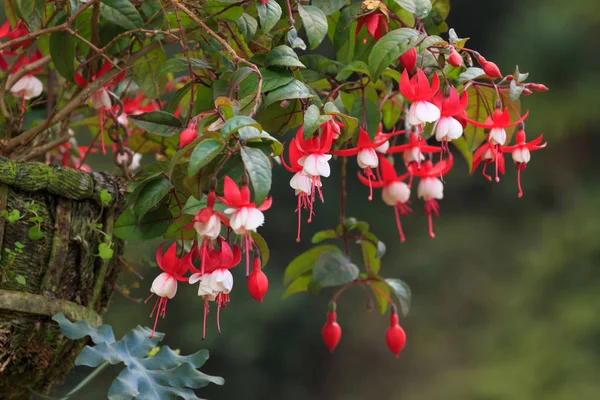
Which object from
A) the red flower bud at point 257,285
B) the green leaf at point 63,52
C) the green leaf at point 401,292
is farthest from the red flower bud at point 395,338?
the green leaf at point 63,52

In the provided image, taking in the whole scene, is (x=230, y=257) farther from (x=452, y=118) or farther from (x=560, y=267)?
(x=560, y=267)

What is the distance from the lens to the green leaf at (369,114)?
0.67 metres

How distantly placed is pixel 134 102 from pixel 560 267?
2.62 m

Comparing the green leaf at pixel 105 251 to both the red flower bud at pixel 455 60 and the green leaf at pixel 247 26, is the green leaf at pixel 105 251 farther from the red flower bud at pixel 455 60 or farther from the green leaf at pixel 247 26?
the red flower bud at pixel 455 60

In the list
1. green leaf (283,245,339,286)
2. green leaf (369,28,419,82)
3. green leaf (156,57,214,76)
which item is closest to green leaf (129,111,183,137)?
green leaf (156,57,214,76)

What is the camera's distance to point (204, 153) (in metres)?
0.48

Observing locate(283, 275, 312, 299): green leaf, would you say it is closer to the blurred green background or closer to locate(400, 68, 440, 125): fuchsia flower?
locate(400, 68, 440, 125): fuchsia flower

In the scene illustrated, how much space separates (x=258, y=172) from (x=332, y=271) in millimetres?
324

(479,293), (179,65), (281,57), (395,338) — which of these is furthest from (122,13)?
(479,293)

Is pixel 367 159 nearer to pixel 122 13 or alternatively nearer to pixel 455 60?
pixel 455 60

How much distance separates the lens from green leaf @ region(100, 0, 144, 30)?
68 cm

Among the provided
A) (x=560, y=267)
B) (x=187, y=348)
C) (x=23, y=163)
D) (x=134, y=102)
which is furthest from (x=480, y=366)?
(x=23, y=163)

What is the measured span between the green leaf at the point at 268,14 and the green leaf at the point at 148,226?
0.49 ft

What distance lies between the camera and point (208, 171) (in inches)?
20.8
